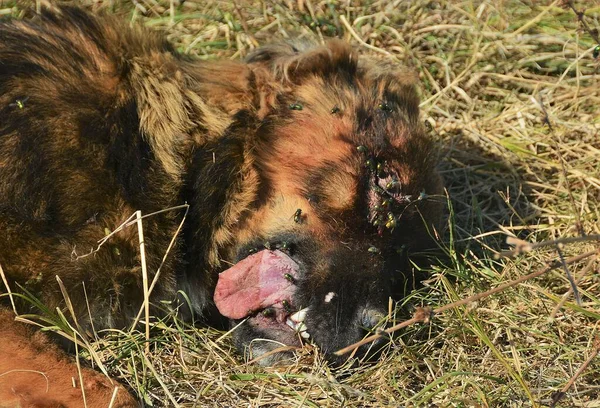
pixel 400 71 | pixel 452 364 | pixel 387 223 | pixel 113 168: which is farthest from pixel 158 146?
pixel 452 364

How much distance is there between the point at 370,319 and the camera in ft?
13.9

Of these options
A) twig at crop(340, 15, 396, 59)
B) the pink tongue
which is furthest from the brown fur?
twig at crop(340, 15, 396, 59)

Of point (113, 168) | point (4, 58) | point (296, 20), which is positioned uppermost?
point (4, 58)

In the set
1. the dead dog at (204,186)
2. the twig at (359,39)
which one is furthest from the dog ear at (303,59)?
the twig at (359,39)

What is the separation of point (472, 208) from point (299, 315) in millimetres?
2176

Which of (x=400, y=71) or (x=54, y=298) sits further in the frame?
(x=400, y=71)

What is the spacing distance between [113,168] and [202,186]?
0.48 meters

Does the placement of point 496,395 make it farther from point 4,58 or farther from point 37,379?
point 4,58

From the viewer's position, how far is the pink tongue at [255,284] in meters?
4.21

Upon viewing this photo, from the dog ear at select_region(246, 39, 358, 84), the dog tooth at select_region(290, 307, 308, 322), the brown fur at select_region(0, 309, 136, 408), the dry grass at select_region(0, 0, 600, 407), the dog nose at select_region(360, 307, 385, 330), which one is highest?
the dog ear at select_region(246, 39, 358, 84)

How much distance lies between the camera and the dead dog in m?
4.04

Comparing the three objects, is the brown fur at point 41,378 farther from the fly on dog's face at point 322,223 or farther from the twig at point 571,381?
the twig at point 571,381

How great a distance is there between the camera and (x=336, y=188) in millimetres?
4199

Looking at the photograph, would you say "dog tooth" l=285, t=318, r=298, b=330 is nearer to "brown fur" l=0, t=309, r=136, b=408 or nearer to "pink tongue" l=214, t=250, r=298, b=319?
"pink tongue" l=214, t=250, r=298, b=319
